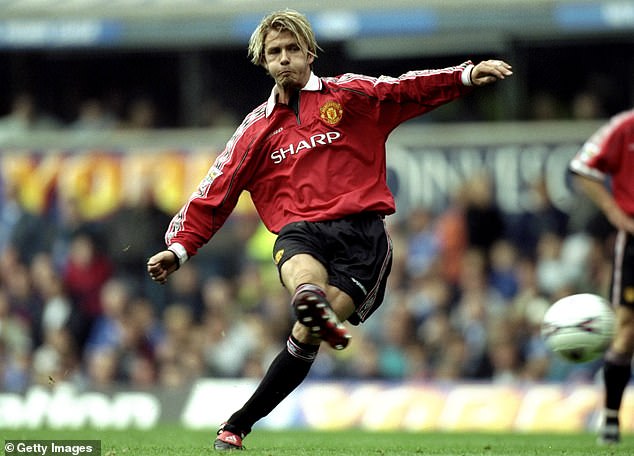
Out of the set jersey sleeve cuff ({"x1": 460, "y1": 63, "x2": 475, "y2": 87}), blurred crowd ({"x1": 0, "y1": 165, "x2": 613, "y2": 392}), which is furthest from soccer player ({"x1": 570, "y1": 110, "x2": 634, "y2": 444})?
blurred crowd ({"x1": 0, "y1": 165, "x2": 613, "y2": 392})

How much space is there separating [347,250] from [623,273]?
9.59 feet

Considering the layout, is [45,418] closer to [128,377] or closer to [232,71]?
[128,377]

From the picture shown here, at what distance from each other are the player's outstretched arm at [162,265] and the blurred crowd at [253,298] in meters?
7.80

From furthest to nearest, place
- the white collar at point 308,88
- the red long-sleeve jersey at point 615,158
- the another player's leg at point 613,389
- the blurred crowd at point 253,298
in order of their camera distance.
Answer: the blurred crowd at point 253,298, the red long-sleeve jersey at point 615,158, the another player's leg at point 613,389, the white collar at point 308,88

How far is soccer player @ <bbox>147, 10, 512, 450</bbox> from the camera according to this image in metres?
8.57

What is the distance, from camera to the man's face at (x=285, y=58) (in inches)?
343

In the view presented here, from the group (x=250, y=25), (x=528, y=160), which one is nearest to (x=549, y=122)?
(x=528, y=160)

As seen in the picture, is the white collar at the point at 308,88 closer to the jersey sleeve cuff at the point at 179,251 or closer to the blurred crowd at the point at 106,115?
the jersey sleeve cuff at the point at 179,251

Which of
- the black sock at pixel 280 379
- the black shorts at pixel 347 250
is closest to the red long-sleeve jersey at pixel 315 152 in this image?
the black shorts at pixel 347 250

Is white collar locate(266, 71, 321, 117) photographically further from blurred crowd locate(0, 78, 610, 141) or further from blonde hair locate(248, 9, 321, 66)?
blurred crowd locate(0, 78, 610, 141)

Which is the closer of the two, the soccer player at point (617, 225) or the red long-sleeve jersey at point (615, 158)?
the soccer player at point (617, 225)

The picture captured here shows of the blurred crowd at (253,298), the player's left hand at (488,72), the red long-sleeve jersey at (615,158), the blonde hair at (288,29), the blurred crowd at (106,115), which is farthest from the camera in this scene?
the blurred crowd at (106,115)

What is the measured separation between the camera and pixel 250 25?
1891 centimetres

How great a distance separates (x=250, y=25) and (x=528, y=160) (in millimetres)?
4128
